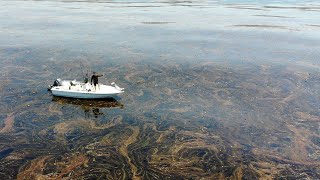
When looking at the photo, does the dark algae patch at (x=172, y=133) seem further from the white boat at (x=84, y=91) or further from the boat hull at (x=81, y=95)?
the white boat at (x=84, y=91)

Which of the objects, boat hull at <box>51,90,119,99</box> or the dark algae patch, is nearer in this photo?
the dark algae patch

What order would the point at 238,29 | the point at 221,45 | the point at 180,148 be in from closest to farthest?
the point at 180,148, the point at 221,45, the point at 238,29

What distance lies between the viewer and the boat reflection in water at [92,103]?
21828 millimetres

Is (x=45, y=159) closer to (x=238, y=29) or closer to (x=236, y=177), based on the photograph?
(x=236, y=177)

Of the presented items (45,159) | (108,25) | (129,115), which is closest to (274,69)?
(129,115)

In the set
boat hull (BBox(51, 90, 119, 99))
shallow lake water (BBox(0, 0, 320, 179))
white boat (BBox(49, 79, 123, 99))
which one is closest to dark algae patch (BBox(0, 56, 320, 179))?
shallow lake water (BBox(0, 0, 320, 179))

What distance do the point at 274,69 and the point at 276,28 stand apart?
29.4 metres

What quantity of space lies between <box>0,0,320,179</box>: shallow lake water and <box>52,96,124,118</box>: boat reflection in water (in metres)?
0.08

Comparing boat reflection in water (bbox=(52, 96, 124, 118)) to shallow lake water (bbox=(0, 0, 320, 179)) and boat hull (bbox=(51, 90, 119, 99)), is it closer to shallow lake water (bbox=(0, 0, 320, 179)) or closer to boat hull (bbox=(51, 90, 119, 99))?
shallow lake water (bbox=(0, 0, 320, 179))

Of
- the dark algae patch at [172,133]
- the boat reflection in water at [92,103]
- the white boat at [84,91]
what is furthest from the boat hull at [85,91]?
the dark algae patch at [172,133]

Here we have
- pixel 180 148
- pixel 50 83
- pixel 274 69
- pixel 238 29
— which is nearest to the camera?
pixel 180 148

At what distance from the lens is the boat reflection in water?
859 inches

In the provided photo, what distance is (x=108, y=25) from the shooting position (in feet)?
193

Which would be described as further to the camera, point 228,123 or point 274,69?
point 274,69
